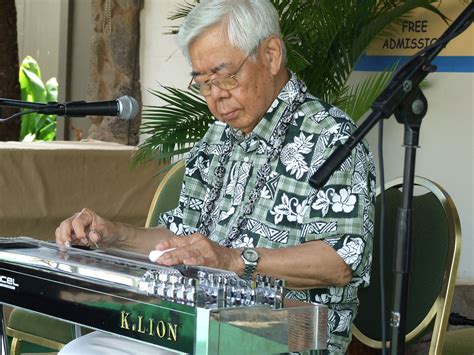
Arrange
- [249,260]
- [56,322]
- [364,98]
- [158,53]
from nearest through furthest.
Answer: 1. [249,260]
2. [56,322]
3. [364,98]
4. [158,53]

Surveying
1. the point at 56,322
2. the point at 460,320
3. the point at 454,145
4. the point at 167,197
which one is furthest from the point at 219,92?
the point at 454,145

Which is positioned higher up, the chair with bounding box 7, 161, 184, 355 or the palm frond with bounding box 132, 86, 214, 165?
the palm frond with bounding box 132, 86, 214, 165

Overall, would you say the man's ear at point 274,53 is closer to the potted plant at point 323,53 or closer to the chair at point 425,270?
the chair at point 425,270

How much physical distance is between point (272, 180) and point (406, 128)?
88 cm

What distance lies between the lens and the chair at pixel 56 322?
144 inches

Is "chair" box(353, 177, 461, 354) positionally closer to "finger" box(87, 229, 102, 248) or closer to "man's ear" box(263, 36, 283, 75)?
"man's ear" box(263, 36, 283, 75)

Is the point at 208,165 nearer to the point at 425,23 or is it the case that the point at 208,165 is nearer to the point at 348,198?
the point at 348,198

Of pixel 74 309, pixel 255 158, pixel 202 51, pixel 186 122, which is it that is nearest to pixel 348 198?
pixel 255 158

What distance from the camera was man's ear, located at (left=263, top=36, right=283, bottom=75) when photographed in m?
2.98

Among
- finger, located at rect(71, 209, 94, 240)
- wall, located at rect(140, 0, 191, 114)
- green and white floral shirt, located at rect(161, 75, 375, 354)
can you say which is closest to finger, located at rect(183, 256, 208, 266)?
green and white floral shirt, located at rect(161, 75, 375, 354)

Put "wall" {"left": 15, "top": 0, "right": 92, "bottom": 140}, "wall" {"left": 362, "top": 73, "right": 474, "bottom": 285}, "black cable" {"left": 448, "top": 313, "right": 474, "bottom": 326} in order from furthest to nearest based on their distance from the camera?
"wall" {"left": 15, "top": 0, "right": 92, "bottom": 140}, "wall" {"left": 362, "top": 73, "right": 474, "bottom": 285}, "black cable" {"left": 448, "top": 313, "right": 474, "bottom": 326}

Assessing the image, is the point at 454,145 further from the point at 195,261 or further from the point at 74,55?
the point at 74,55

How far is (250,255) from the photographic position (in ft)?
8.54

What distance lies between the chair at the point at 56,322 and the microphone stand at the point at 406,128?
5.23 ft
